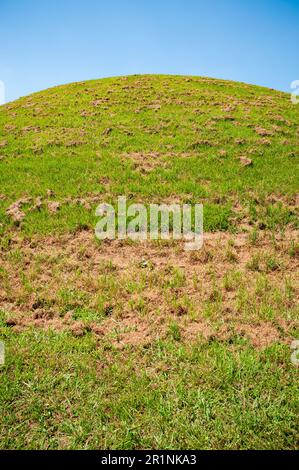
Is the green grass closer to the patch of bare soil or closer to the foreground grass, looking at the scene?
the patch of bare soil

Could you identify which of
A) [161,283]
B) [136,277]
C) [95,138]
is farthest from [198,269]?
[95,138]

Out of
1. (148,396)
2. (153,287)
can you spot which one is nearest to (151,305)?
(153,287)

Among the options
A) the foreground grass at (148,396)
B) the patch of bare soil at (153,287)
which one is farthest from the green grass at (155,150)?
the foreground grass at (148,396)

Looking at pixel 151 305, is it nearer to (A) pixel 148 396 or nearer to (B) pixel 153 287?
(B) pixel 153 287

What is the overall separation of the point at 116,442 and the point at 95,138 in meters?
15.2

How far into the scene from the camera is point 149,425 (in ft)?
12.4

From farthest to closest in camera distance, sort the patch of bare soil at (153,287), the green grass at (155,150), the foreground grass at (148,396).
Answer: the green grass at (155,150) → the patch of bare soil at (153,287) → the foreground grass at (148,396)

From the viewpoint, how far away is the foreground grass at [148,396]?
3666 mm

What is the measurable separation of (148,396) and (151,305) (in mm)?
1967

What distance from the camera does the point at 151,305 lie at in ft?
19.3

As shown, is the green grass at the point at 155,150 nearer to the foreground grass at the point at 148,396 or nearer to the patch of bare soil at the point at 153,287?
the patch of bare soil at the point at 153,287

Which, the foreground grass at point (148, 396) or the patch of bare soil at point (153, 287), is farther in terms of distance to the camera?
the patch of bare soil at point (153, 287)

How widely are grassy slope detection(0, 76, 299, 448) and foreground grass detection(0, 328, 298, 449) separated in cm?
2

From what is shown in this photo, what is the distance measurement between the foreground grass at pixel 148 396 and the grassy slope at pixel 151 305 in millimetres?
16
